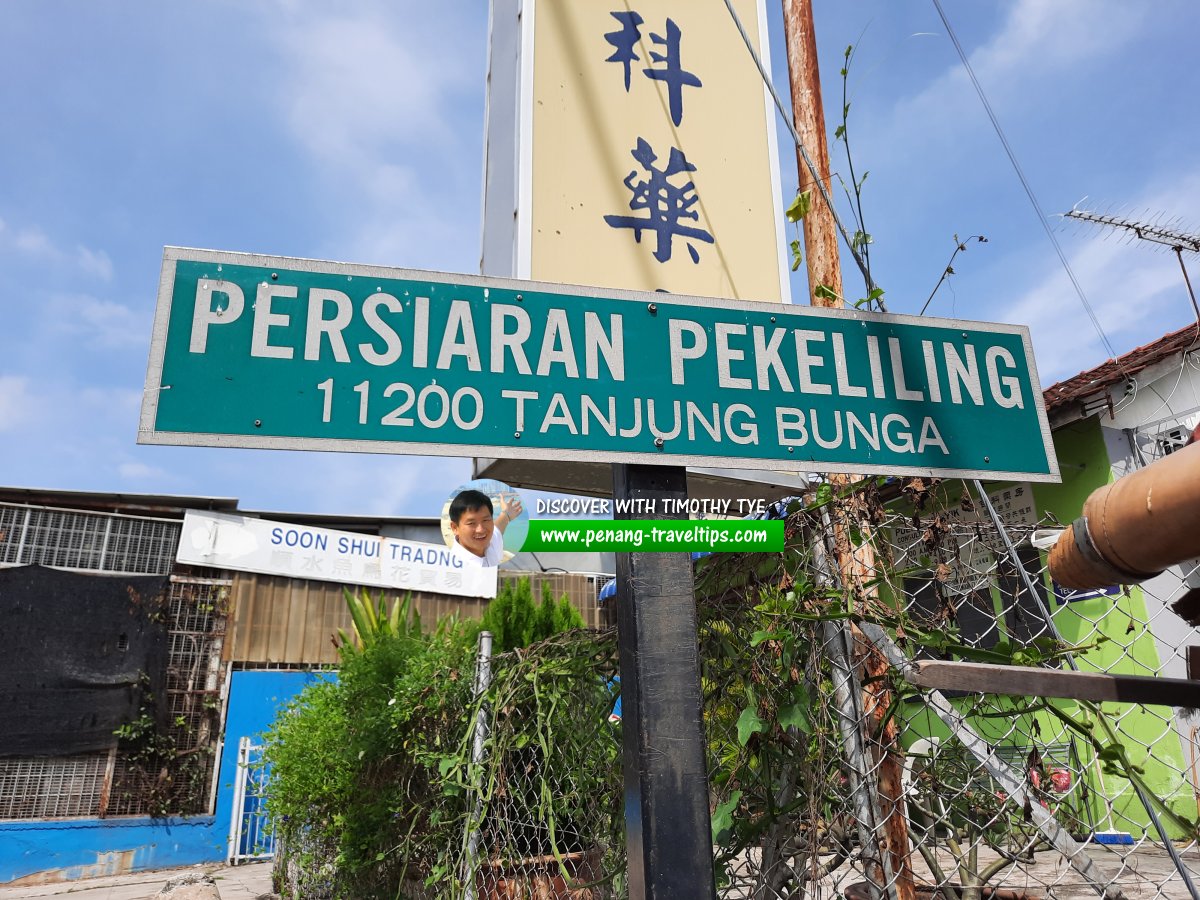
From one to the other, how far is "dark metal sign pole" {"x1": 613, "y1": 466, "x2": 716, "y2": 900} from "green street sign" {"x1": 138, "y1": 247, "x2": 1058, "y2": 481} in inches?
6.5

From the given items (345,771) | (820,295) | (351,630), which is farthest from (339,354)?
(351,630)

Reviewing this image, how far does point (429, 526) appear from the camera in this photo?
1366 centimetres

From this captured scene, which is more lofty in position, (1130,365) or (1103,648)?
(1130,365)

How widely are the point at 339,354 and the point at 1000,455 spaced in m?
1.25

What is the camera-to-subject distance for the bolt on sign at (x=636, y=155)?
2434mm

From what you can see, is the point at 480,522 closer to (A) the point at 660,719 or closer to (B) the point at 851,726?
(B) the point at 851,726

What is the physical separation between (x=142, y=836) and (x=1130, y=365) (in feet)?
39.1

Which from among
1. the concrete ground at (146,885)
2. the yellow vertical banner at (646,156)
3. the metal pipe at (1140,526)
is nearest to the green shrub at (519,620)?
the yellow vertical banner at (646,156)

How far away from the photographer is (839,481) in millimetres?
2334

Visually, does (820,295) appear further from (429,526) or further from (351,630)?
(429,526)

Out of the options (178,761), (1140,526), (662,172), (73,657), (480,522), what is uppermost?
(480,522)

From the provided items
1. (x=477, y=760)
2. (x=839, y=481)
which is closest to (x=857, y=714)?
(x=839, y=481)

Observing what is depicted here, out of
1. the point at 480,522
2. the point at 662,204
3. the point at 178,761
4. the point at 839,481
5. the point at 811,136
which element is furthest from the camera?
the point at 178,761

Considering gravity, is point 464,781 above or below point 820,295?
below
